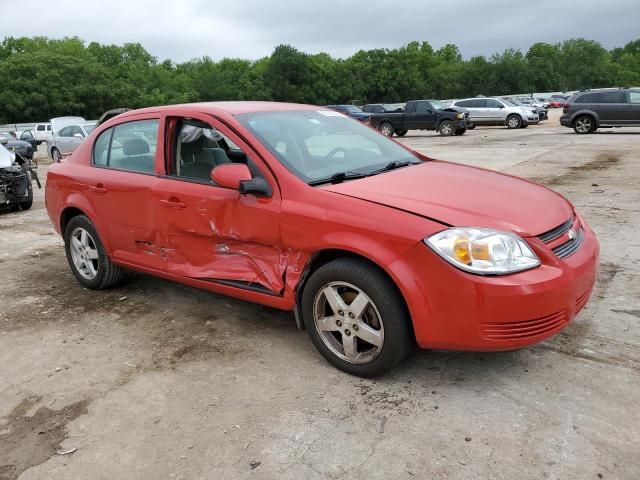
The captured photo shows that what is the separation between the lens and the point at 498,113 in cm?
2844

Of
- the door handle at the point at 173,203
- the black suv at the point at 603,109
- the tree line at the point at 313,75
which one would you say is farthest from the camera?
the tree line at the point at 313,75

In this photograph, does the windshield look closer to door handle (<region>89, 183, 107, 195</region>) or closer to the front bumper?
the front bumper

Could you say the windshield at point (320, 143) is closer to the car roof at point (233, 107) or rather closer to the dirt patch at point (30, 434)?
the car roof at point (233, 107)

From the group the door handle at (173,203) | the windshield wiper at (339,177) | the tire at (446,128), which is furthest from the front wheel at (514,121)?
the door handle at (173,203)

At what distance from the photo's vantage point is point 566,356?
348cm

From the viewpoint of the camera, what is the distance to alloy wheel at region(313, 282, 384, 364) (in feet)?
10.5

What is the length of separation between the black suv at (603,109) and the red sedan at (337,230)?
1944 cm

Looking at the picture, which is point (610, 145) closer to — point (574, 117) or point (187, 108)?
point (574, 117)

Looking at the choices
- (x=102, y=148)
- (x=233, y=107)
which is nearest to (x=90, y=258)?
(x=102, y=148)

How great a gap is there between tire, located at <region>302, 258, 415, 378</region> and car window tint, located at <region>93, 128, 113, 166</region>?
2.47 metres

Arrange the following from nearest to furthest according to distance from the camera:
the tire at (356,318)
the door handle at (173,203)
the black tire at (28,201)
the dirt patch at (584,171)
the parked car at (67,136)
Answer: the tire at (356,318), the door handle at (173,203), the black tire at (28,201), the dirt patch at (584,171), the parked car at (67,136)

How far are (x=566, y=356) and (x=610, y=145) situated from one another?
622 inches

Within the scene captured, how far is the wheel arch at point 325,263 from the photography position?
3.10 metres

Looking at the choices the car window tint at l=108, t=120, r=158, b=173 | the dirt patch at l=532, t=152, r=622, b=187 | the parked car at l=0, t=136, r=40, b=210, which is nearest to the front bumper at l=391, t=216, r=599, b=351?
the car window tint at l=108, t=120, r=158, b=173
